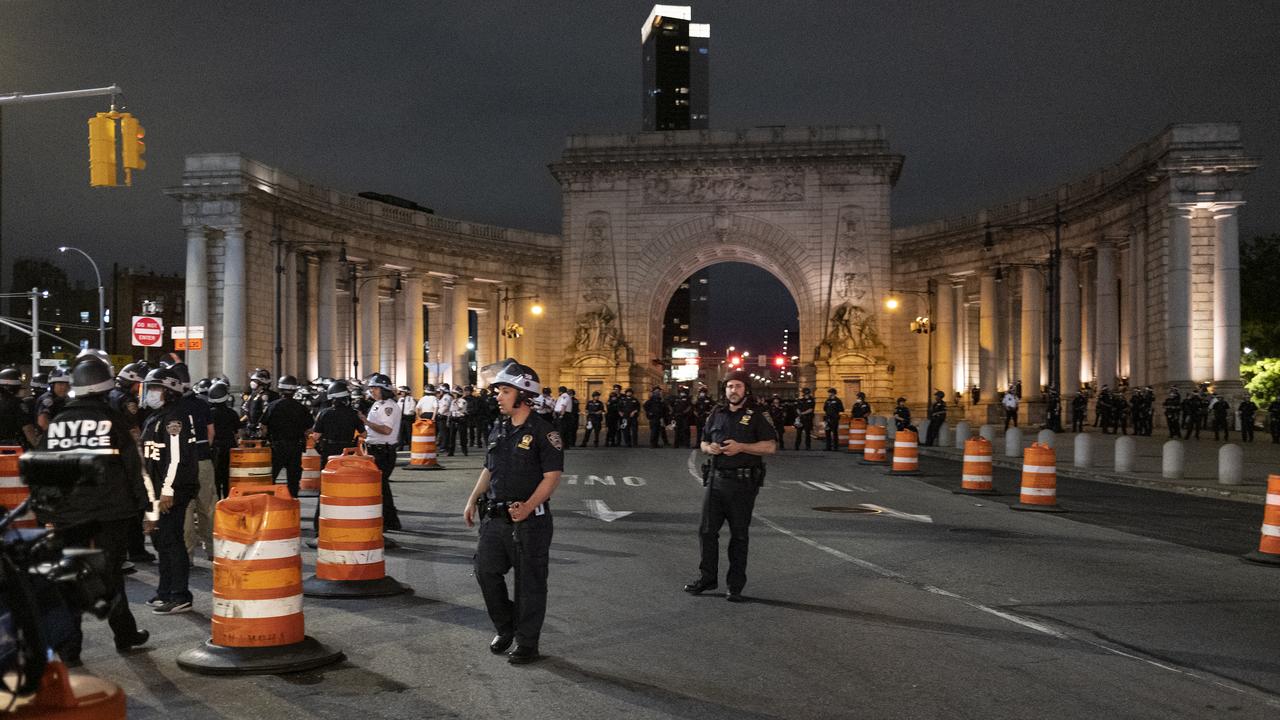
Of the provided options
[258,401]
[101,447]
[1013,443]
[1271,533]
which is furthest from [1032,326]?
[101,447]

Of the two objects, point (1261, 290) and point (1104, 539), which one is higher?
point (1261, 290)

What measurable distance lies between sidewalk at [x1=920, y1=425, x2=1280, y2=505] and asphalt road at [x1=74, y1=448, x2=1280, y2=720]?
6.03 metres

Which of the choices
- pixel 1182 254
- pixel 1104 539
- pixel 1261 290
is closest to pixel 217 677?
pixel 1104 539

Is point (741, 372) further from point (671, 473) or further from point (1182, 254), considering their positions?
point (1182, 254)

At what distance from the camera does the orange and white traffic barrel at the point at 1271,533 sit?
12688mm

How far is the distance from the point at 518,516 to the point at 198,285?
145ft

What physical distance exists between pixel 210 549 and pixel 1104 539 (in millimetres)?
11131

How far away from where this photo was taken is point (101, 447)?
314 inches

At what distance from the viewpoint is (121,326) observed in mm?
107438

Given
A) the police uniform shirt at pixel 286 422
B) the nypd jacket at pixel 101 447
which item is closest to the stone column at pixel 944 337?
the police uniform shirt at pixel 286 422

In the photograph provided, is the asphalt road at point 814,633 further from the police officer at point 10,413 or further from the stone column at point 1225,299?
the stone column at point 1225,299

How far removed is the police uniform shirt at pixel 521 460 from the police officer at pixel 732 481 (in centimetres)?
284

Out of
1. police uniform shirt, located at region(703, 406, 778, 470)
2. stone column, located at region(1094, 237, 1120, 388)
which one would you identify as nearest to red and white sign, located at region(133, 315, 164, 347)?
police uniform shirt, located at region(703, 406, 778, 470)

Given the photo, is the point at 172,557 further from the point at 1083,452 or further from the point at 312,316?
the point at 312,316
